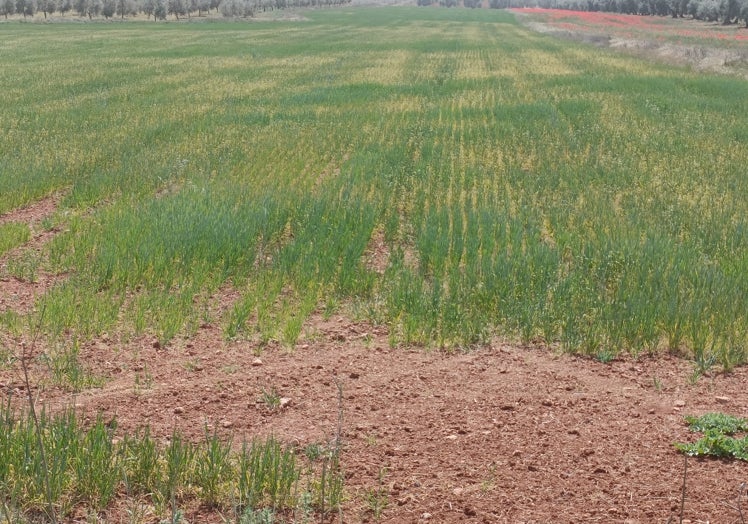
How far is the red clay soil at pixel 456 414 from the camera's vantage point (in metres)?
5.01

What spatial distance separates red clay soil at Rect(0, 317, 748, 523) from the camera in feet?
16.4

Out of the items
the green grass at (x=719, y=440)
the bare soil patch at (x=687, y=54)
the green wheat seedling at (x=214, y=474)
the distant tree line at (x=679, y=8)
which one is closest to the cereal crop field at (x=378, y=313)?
the green wheat seedling at (x=214, y=474)

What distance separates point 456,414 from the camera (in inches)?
242

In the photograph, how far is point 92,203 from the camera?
502 inches

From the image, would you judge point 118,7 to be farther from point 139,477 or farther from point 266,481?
point 266,481

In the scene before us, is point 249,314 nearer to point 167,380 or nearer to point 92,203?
point 167,380

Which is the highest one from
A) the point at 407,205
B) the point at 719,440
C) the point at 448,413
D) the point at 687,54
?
the point at 687,54

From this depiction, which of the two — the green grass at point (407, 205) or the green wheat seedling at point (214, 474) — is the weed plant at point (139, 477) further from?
the green grass at point (407, 205)

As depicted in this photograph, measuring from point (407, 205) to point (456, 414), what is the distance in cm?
718

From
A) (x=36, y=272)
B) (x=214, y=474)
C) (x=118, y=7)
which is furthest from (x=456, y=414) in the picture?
(x=118, y=7)

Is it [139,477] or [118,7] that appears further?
[118,7]

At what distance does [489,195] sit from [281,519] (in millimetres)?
9536

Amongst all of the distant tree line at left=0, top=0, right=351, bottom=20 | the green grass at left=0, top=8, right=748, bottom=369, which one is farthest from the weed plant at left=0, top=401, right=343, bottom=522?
the distant tree line at left=0, top=0, right=351, bottom=20

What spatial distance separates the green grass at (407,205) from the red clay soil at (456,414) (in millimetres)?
424
